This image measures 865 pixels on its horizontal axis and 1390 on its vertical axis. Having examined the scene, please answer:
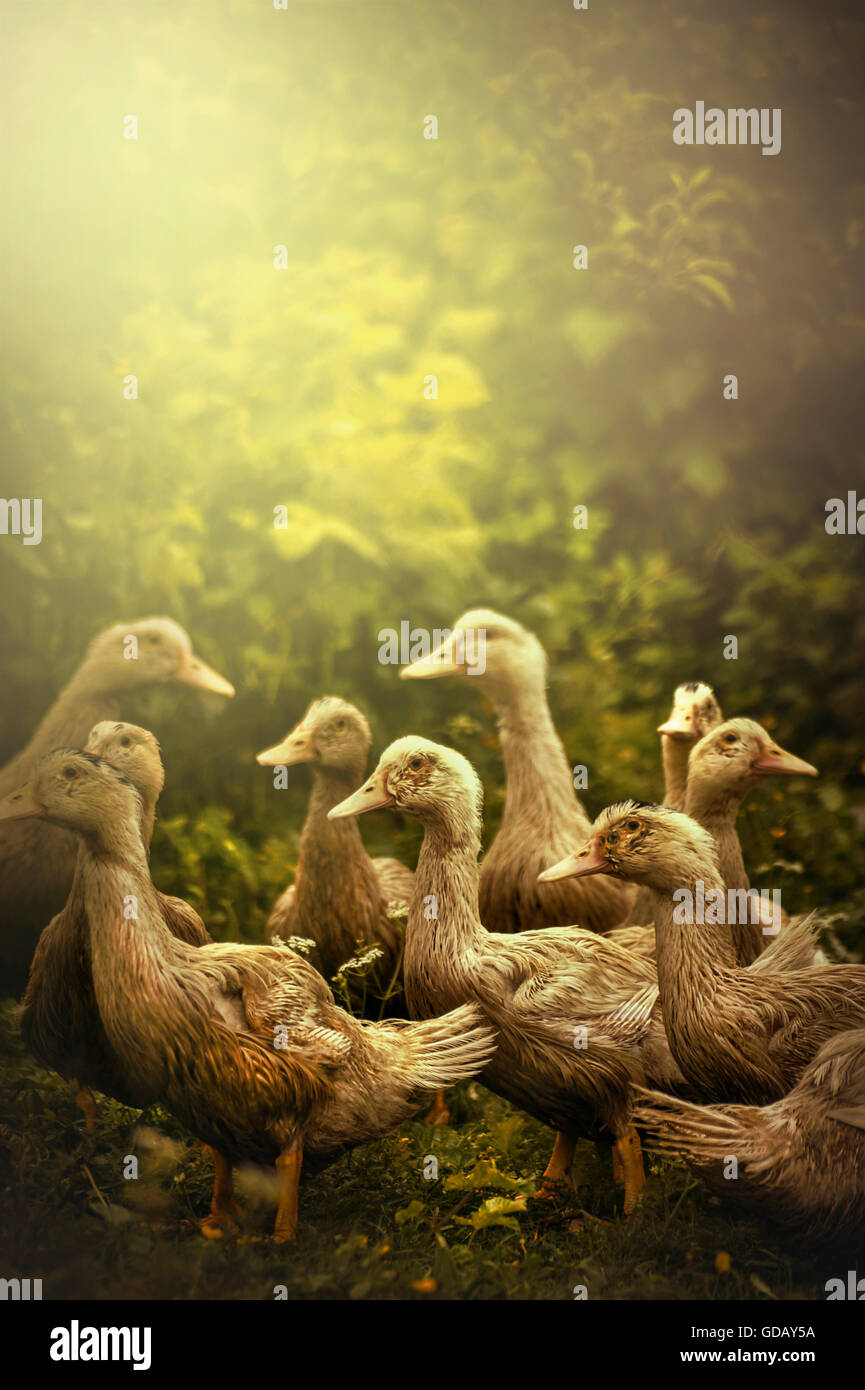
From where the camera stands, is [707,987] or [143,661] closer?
[707,987]

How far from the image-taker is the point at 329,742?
2215 mm

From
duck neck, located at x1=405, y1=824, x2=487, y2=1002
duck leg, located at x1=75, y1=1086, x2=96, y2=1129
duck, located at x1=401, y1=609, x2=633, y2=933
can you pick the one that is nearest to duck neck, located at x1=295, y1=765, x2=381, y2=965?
duck neck, located at x1=405, y1=824, x2=487, y2=1002

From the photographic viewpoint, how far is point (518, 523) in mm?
2314

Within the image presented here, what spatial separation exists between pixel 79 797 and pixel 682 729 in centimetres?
112

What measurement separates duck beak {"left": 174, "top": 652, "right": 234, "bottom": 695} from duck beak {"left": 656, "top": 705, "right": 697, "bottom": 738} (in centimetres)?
84

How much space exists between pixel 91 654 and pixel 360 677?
1.69ft

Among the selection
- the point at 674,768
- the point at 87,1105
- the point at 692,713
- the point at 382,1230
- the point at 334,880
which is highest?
→ the point at 692,713

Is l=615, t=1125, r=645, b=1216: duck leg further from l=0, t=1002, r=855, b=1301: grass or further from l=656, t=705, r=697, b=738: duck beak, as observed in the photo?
l=656, t=705, r=697, b=738: duck beak

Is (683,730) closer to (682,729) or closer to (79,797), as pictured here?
(682,729)

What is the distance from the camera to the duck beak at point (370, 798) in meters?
2.12

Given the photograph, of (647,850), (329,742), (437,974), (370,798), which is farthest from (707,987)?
(329,742)

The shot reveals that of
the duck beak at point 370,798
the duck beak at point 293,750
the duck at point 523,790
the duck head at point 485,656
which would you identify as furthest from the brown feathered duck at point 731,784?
the duck beak at point 293,750
